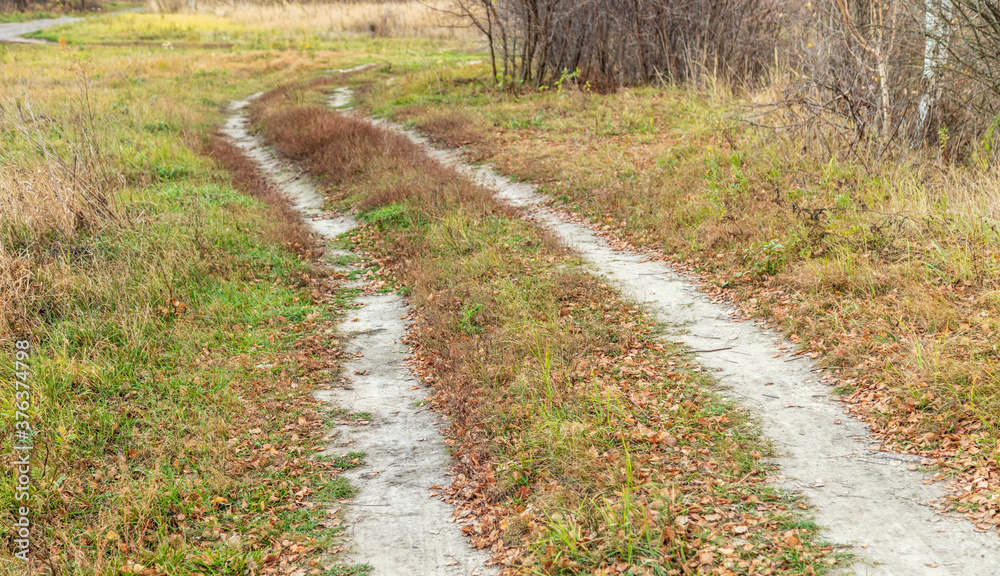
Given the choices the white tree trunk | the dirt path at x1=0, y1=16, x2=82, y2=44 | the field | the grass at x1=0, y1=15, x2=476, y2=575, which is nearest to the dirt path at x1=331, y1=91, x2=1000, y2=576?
the field

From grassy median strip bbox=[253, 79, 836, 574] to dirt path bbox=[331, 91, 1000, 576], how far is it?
8.1 inches

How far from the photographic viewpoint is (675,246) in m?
8.86

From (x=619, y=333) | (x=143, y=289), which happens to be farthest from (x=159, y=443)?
(x=619, y=333)

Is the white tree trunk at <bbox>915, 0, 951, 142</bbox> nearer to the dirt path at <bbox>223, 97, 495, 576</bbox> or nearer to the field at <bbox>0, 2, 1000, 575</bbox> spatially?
the field at <bbox>0, 2, 1000, 575</bbox>

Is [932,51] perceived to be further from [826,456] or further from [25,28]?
[25,28]

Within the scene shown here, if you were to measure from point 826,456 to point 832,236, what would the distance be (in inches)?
145

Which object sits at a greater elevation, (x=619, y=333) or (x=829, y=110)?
(x=829, y=110)

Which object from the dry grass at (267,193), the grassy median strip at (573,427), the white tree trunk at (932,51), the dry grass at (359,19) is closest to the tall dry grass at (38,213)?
the dry grass at (267,193)

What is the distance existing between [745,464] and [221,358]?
491cm

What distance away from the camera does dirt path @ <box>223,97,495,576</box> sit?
4.44 meters

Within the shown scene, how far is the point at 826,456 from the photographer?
4770 mm

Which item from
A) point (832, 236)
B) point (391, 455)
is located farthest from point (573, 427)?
point (832, 236)

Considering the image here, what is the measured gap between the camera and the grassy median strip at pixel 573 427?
4125 mm

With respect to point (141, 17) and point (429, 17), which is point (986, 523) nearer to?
point (429, 17)
